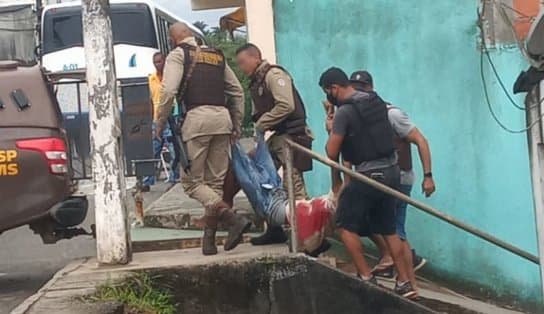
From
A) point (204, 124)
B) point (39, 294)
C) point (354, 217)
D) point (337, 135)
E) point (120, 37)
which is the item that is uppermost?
point (120, 37)

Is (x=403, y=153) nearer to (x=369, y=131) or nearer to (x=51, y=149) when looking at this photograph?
(x=369, y=131)

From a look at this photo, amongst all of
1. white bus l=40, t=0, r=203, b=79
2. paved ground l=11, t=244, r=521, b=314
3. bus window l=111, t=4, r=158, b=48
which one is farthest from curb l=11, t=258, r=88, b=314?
bus window l=111, t=4, r=158, b=48

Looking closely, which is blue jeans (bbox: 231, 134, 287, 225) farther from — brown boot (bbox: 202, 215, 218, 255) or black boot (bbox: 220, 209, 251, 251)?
brown boot (bbox: 202, 215, 218, 255)

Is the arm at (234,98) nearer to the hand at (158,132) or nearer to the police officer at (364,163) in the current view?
the hand at (158,132)

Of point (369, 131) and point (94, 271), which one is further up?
point (369, 131)

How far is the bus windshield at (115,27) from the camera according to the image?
58.5 feet

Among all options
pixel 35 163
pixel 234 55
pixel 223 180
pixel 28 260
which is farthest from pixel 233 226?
pixel 28 260

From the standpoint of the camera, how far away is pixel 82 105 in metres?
7.73

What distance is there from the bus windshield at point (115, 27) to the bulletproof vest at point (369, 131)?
11715 millimetres

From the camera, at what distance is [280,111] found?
7.30 meters

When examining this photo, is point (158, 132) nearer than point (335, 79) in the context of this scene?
No

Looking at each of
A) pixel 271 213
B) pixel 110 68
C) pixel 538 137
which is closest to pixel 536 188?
pixel 538 137

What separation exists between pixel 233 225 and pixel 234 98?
1.03m

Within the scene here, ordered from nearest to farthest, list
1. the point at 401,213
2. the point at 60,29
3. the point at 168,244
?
the point at 401,213 < the point at 168,244 < the point at 60,29
